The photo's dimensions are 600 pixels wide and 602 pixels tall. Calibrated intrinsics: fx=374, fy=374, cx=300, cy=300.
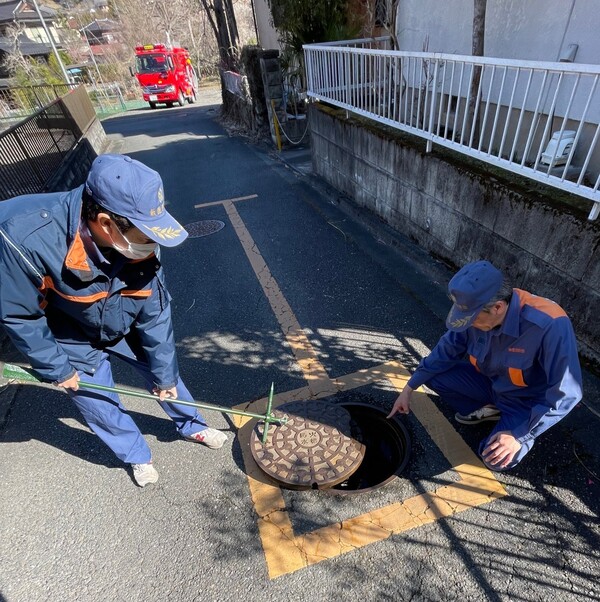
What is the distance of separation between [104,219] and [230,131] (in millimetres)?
12852

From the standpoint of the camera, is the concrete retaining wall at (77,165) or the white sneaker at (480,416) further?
the concrete retaining wall at (77,165)

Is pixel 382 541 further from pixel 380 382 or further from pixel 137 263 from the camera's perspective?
pixel 137 263

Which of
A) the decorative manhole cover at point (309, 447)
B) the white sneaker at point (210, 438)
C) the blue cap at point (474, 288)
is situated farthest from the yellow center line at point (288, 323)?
the blue cap at point (474, 288)

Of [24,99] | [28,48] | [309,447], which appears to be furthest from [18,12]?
[309,447]

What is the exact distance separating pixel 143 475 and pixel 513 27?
5.75 meters

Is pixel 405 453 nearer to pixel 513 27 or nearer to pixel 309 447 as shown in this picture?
pixel 309 447

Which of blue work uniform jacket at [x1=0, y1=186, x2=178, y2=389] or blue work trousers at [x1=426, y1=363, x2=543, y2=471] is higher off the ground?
blue work uniform jacket at [x1=0, y1=186, x2=178, y2=389]

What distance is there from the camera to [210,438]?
2.67 metres

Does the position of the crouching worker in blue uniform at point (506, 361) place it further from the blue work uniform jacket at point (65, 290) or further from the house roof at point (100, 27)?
the house roof at point (100, 27)

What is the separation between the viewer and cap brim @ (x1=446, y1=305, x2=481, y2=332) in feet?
6.30

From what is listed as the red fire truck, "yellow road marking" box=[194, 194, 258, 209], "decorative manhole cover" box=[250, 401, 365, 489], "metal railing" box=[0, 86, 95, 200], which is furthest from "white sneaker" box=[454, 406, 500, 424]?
the red fire truck

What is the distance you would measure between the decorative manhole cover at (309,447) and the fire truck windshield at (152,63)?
2474 cm

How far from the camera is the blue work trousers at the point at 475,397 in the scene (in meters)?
2.25

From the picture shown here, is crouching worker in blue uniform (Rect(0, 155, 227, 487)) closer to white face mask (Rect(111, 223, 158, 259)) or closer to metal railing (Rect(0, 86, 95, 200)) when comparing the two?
white face mask (Rect(111, 223, 158, 259))
